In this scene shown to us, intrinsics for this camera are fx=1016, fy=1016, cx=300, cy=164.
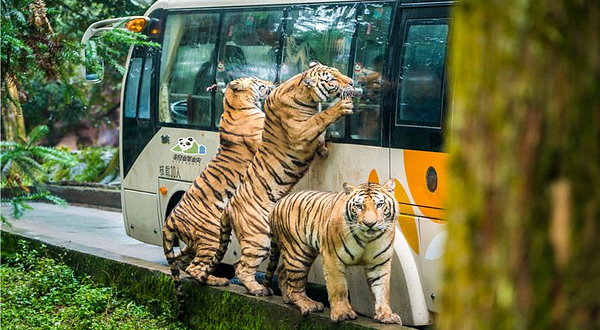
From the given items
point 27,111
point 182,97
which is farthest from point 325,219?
point 27,111

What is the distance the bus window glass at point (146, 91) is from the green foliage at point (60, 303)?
182cm

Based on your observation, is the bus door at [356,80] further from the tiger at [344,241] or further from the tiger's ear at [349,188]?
the tiger's ear at [349,188]

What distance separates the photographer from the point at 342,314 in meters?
6.94

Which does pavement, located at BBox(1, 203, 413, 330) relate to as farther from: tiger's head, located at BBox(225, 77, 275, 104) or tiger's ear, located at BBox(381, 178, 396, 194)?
tiger's head, located at BBox(225, 77, 275, 104)

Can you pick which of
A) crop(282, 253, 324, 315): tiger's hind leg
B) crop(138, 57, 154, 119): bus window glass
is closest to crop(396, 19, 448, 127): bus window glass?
→ crop(282, 253, 324, 315): tiger's hind leg

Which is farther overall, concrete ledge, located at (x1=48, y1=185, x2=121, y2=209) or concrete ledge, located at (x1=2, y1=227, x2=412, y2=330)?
concrete ledge, located at (x1=48, y1=185, x2=121, y2=209)

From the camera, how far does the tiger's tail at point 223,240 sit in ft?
28.3

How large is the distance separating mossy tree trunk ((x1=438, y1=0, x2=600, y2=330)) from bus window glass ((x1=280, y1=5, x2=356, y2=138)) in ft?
18.9

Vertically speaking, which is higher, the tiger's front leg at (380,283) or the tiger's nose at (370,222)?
the tiger's nose at (370,222)

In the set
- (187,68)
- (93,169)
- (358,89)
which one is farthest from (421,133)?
(93,169)

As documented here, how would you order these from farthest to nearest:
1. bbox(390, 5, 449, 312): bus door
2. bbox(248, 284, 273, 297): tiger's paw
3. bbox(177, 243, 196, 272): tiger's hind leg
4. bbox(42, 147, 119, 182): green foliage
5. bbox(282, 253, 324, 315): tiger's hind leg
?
bbox(42, 147, 119, 182): green foliage < bbox(177, 243, 196, 272): tiger's hind leg < bbox(248, 284, 273, 297): tiger's paw < bbox(282, 253, 324, 315): tiger's hind leg < bbox(390, 5, 449, 312): bus door

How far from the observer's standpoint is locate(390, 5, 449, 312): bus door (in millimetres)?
7242

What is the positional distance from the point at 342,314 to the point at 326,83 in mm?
1888

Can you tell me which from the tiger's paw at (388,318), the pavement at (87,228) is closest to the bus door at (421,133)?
the tiger's paw at (388,318)
